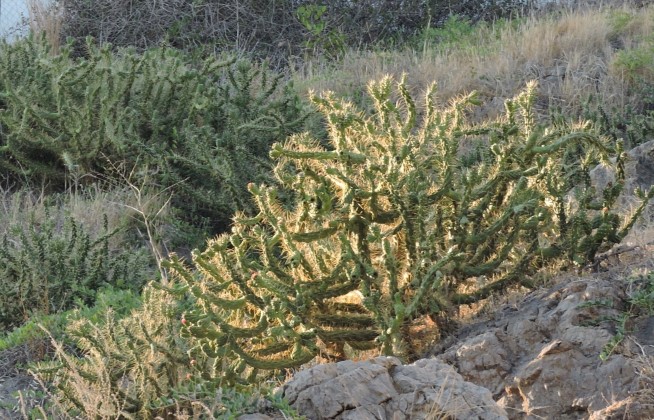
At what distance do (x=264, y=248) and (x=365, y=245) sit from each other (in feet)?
1.76

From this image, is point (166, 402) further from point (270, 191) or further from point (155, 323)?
point (270, 191)

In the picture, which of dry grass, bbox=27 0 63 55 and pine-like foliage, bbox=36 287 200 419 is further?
dry grass, bbox=27 0 63 55

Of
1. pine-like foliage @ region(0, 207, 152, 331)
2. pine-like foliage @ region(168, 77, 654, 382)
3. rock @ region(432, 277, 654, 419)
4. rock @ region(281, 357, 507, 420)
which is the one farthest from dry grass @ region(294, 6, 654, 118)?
rock @ region(281, 357, 507, 420)

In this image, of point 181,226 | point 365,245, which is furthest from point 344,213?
point 181,226

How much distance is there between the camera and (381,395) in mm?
3658

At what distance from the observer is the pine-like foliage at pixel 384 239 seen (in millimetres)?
4668

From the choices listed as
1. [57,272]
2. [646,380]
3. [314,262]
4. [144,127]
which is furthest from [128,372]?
[144,127]

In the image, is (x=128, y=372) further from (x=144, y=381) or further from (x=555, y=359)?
(x=555, y=359)

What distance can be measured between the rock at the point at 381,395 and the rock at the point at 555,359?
20.3 inches

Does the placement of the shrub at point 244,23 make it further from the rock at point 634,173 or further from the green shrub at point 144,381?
the green shrub at point 144,381

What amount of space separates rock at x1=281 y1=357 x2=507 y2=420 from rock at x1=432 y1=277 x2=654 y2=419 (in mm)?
516

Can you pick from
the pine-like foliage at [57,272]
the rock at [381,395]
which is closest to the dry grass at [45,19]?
the pine-like foliage at [57,272]

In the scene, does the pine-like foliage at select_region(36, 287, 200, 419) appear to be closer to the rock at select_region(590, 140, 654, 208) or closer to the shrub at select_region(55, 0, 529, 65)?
the rock at select_region(590, 140, 654, 208)

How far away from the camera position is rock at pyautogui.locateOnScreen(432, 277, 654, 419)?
404cm
